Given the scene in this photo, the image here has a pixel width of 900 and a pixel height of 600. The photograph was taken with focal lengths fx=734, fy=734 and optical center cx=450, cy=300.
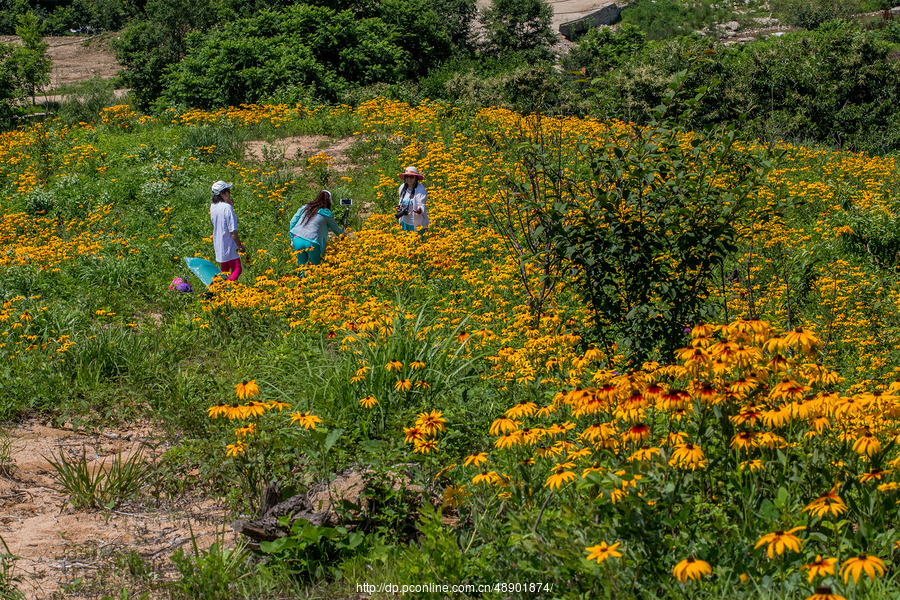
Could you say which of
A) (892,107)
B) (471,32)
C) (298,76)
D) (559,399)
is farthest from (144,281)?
(471,32)

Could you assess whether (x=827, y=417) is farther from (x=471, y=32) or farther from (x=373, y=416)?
(x=471, y=32)

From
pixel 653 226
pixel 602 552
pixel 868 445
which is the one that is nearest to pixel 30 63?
pixel 653 226

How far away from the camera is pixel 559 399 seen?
3.44 meters

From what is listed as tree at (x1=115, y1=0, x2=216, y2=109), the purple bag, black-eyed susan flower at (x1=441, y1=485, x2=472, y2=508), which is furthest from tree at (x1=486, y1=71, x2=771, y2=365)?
tree at (x1=115, y1=0, x2=216, y2=109)

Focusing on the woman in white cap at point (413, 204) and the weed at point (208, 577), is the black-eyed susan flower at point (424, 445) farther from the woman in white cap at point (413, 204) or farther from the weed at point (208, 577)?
the woman in white cap at point (413, 204)

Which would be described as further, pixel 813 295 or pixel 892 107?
pixel 892 107

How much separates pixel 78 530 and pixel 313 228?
180 inches

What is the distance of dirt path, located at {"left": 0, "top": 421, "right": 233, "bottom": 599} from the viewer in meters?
3.62

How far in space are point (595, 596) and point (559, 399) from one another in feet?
3.09

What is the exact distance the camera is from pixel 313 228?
8164mm

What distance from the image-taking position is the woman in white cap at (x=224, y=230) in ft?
26.2

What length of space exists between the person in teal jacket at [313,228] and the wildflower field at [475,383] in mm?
528

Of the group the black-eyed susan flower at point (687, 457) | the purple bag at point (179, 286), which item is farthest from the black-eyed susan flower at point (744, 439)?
the purple bag at point (179, 286)

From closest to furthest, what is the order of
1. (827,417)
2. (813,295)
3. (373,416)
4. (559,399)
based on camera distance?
(827,417) → (559,399) → (373,416) → (813,295)
